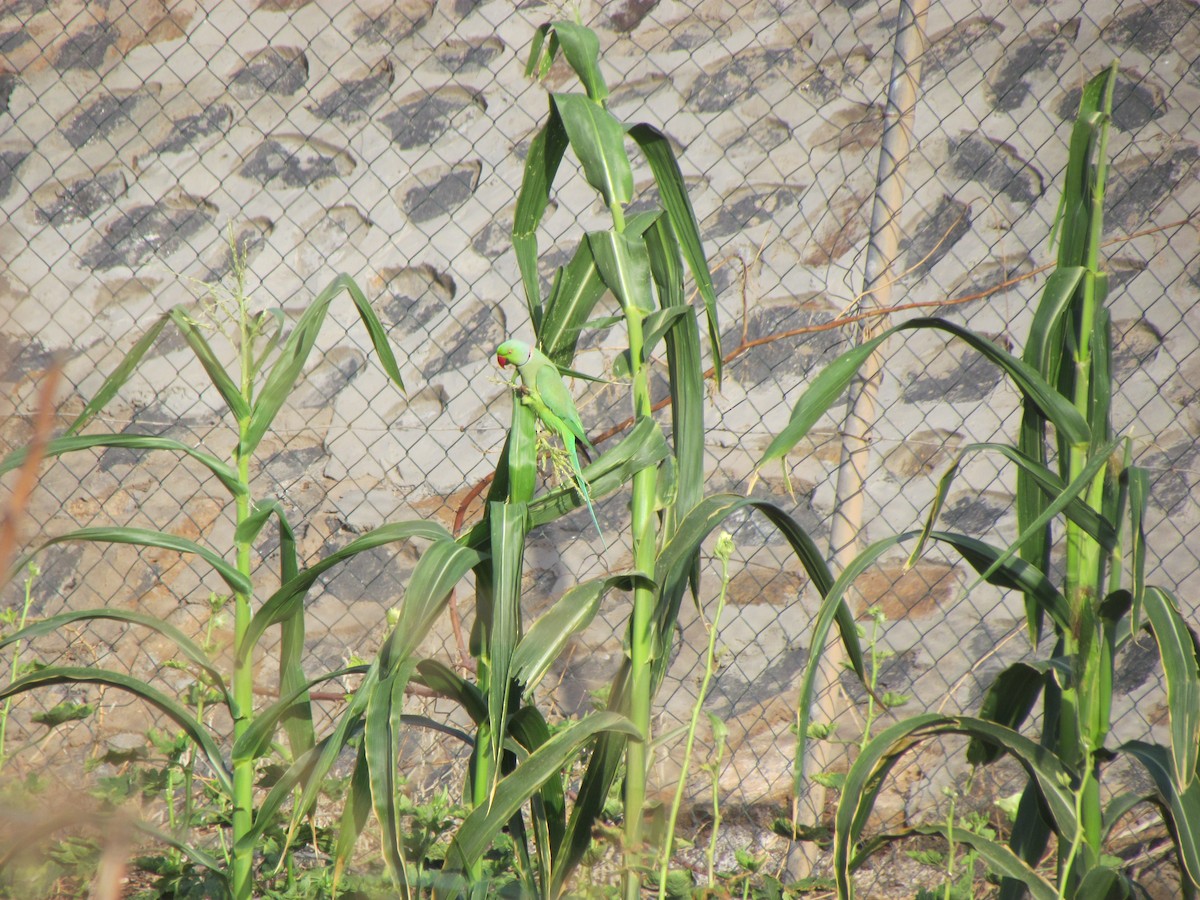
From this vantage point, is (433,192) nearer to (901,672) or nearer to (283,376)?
(283,376)

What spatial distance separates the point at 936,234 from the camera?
9.07ft

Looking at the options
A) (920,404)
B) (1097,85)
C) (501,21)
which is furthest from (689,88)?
(1097,85)

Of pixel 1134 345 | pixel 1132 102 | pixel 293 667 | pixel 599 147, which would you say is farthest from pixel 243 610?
pixel 1132 102

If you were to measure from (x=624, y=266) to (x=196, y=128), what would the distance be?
2.00 metres

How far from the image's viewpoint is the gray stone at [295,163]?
282cm

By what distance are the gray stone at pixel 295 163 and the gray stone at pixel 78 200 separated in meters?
0.36

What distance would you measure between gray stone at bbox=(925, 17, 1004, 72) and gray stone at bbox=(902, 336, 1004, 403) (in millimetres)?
796

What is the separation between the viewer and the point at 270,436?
2820 millimetres

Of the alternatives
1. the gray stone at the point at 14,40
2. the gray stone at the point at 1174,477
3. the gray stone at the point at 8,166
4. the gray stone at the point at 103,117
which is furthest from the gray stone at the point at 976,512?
the gray stone at the point at 14,40

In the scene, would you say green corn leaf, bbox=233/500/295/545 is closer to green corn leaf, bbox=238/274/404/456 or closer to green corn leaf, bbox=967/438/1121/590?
green corn leaf, bbox=238/274/404/456

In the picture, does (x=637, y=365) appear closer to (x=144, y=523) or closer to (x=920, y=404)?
(x=920, y=404)

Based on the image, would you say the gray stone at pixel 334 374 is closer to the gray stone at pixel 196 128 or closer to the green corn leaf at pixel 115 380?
the gray stone at pixel 196 128

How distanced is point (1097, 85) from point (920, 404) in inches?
60.6

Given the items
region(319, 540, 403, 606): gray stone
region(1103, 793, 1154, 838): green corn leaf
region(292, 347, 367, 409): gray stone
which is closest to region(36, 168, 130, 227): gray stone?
region(292, 347, 367, 409): gray stone
